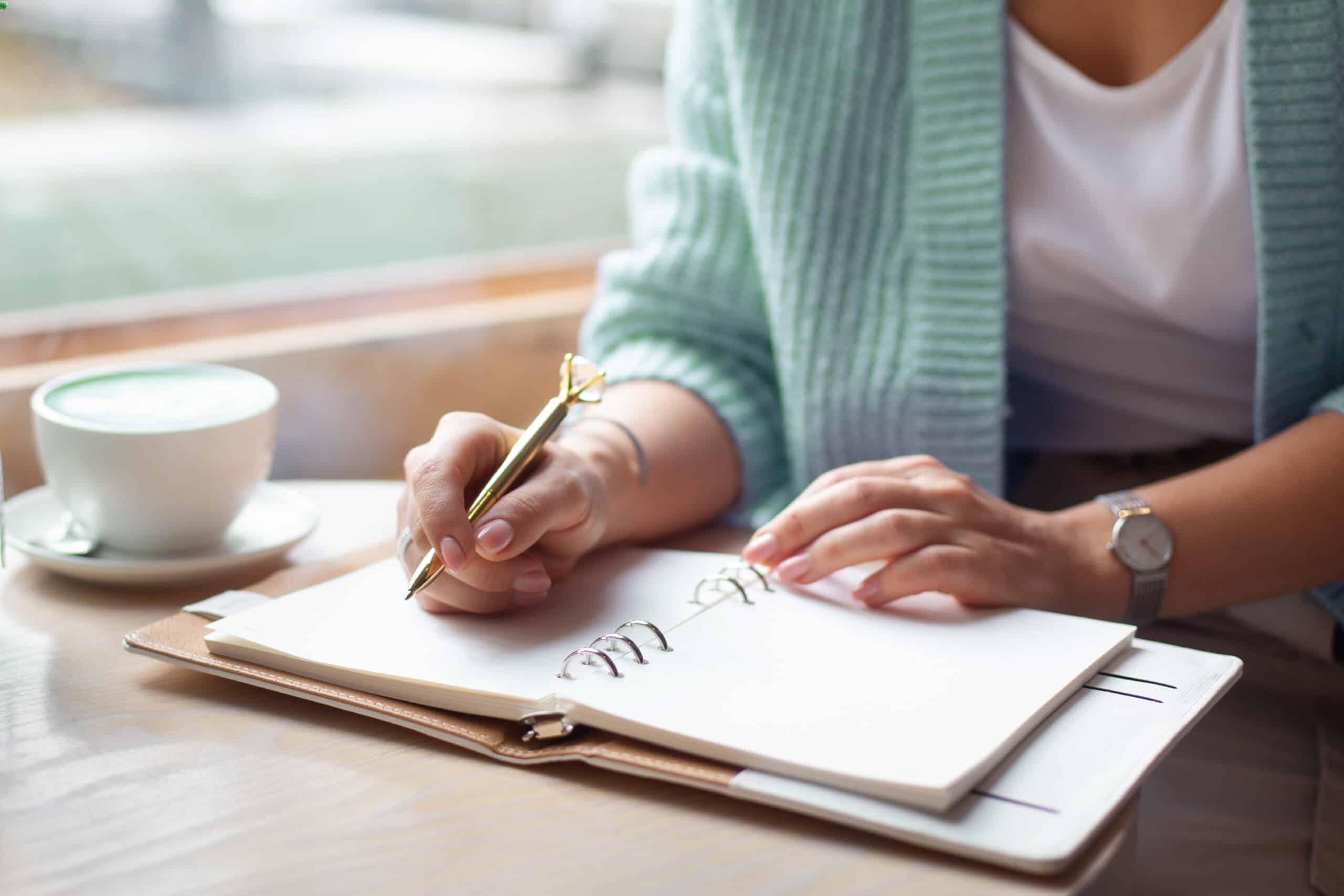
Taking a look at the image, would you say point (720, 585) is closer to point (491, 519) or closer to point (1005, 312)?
point (491, 519)

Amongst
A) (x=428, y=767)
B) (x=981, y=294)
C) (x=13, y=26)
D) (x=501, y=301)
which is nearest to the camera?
(x=428, y=767)

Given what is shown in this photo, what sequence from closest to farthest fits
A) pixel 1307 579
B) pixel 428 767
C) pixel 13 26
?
pixel 428 767 → pixel 1307 579 → pixel 13 26

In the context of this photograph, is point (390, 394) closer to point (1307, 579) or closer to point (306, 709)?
point (306, 709)

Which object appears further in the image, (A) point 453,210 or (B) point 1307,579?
(A) point 453,210

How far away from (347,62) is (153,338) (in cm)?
47

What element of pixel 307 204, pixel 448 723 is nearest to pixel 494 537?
pixel 448 723

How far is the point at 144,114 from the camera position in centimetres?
123

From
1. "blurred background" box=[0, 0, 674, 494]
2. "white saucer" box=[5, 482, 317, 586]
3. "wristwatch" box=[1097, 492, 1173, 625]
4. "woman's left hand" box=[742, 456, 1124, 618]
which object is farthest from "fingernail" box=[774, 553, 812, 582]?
"blurred background" box=[0, 0, 674, 494]

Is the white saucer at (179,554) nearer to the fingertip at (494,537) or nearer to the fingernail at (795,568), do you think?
the fingertip at (494,537)

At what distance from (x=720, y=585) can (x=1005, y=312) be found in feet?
1.22

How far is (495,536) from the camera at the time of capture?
1.95 ft

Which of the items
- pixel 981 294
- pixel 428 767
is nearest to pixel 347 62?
pixel 981 294

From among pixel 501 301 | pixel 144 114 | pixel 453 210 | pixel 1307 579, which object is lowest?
pixel 1307 579

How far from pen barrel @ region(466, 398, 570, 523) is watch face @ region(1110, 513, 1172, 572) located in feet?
1.17
